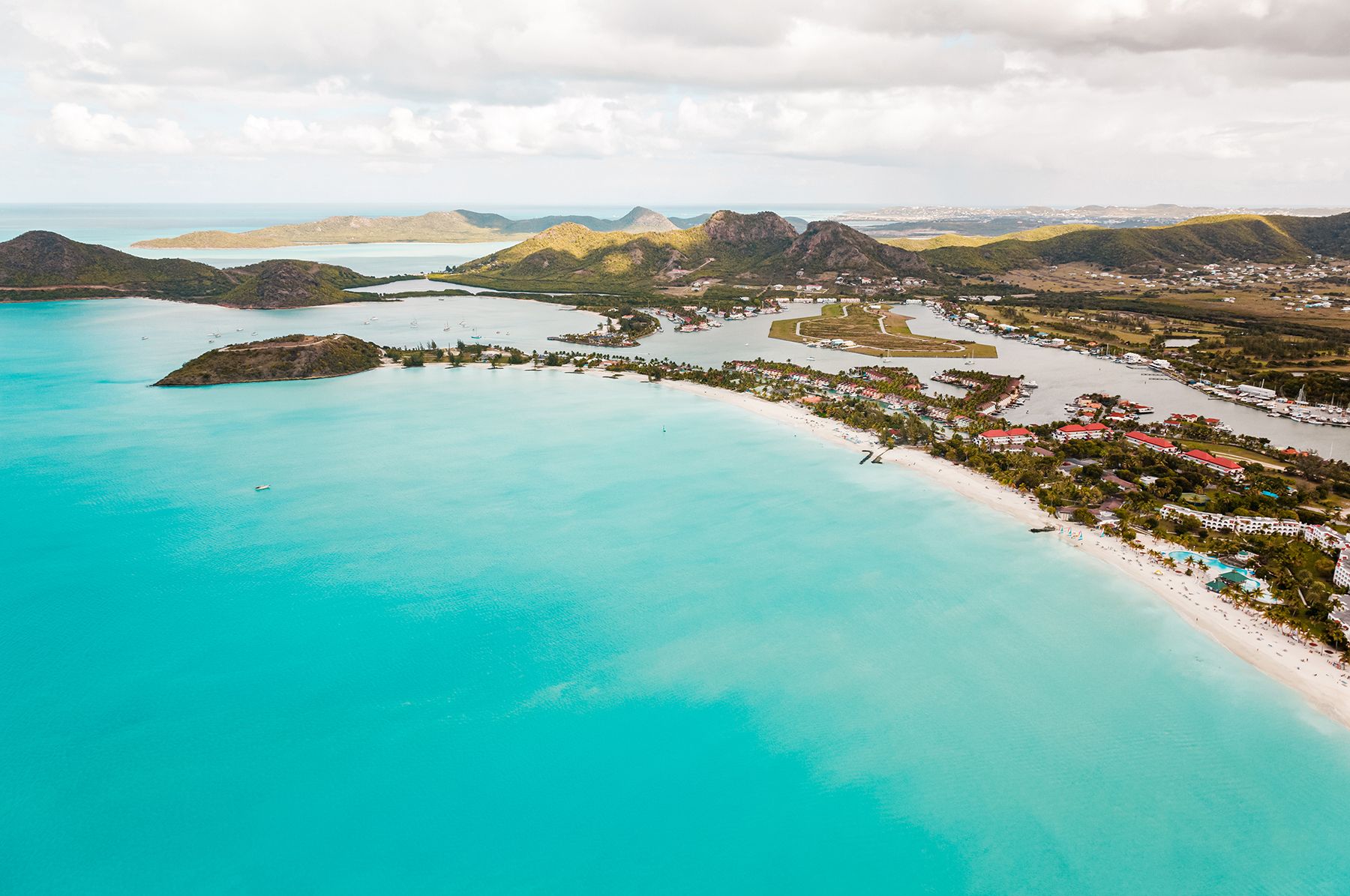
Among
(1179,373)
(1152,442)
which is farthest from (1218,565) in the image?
(1179,373)

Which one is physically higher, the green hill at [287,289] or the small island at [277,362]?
the green hill at [287,289]

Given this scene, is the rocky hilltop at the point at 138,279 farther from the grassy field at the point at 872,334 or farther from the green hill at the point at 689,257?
the grassy field at the point at 872,334

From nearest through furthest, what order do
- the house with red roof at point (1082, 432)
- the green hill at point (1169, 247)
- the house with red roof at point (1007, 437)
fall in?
the house with red roof at point (1007, 437) < the house with red roof at point (1082, 432) < the green hill at point (1169, 247)

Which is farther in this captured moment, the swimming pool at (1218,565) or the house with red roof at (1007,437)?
the house with red roof at (1007,437)

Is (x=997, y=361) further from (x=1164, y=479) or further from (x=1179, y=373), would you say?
(x=1164, y=479)

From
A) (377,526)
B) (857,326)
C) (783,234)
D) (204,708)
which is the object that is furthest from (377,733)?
(783,234)

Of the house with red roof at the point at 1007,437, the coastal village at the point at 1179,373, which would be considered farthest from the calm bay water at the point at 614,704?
the coastal village at the point at 1179,373

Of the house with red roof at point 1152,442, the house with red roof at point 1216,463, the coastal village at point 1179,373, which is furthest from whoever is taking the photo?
the coastal village at point 1179,373
